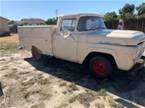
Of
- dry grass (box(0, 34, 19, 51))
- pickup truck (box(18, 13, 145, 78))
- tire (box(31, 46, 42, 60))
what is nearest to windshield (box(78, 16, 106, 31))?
pickup truck (box(18, 13, 145, 78))

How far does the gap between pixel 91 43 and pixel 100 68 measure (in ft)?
2.69

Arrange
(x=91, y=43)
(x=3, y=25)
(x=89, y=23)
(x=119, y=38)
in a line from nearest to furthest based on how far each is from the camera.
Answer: (x=119, y=38), (x=91, y=43), (x=89, y=23), (x=3, y=25)

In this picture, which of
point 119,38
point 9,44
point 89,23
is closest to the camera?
point 119,38

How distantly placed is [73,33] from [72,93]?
2.08 metres

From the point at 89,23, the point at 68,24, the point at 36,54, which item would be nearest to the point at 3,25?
the point at 36,54

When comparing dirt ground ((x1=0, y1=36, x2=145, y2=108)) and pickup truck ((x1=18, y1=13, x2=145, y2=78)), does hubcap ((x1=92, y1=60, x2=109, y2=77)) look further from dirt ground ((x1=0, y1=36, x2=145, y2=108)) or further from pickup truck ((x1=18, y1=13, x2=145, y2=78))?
dirt ground ((x1=0, y1=36, x2=145, y2=108))

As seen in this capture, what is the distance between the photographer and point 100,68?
5.25 meters

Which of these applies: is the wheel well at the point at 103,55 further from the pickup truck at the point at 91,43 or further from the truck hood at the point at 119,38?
the truck hood at the point at 119,38

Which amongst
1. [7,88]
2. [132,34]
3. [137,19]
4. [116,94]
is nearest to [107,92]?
[116,94]

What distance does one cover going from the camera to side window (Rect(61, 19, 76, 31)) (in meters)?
5.79

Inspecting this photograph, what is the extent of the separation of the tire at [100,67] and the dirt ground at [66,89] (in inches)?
7.5

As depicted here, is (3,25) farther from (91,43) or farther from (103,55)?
(103,55)

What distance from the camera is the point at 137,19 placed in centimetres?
1834

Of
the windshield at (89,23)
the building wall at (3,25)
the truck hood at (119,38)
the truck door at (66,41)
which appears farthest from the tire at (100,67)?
the building wall at (3,25)
